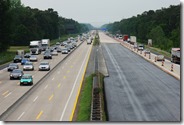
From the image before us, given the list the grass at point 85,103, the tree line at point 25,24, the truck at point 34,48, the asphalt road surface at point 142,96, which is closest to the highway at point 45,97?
the grass at point 85,103

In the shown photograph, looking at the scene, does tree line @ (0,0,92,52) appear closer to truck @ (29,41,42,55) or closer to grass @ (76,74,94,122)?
truck @ (29,41,42,55)

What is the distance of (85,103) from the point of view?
35.3 m

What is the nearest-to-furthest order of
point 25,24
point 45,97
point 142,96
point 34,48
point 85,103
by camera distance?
point 85,103 < point 142,96 < point 45,97 < point 34,48 < point 25,24

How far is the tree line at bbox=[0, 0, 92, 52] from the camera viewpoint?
106 m

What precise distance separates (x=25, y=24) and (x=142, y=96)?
106 meters

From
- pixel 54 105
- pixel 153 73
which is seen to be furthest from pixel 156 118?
pixel 153 73

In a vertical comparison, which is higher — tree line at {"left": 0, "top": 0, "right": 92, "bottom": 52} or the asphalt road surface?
tree line at {"left": 0, "top": 0, "right": 92, "bottom": 52}

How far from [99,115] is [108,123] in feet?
12.0

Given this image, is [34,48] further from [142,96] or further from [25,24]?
[142,96]

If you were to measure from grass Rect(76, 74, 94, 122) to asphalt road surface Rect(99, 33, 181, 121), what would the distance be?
1624 mm

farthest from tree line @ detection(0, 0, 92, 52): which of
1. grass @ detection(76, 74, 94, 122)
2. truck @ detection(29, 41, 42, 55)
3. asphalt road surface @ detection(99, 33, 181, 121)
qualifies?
grass @ detection(76, 74, 94, 122)

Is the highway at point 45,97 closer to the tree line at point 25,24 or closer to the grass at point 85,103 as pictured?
the grass at point 85,103

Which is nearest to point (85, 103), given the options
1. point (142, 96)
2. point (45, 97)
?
point (45, 97)

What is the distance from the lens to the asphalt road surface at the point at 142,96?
30.8m
